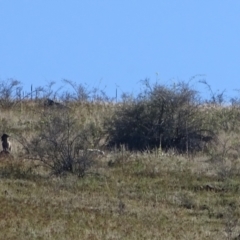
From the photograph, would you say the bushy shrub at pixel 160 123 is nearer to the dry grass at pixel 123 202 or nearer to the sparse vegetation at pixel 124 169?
the sparse vegetation at pixel 124 169

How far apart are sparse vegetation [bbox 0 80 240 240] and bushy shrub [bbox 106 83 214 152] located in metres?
0.03

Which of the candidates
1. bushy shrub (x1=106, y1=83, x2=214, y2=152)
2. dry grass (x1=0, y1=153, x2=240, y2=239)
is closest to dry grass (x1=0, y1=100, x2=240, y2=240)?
dry grass (x1=0, y1=153, x2=240, y2=239)

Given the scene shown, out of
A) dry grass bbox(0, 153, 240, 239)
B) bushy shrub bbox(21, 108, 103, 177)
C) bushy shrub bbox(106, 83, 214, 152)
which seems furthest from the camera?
bushy shrub bbox(106, 83, 214, 152)

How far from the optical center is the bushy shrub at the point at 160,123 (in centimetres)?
2664

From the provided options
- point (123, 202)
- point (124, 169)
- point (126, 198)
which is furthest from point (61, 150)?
point (123, 202)

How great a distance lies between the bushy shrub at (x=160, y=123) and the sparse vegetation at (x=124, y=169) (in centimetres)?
3

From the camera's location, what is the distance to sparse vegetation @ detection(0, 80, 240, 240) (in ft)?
50.2

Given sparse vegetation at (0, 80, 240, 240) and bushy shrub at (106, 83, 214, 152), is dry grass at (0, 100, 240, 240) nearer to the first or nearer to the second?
sparse vegetation at (0, 80, 240, 240)

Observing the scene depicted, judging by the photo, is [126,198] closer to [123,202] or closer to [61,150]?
[123,202]

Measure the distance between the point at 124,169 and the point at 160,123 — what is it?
4998 mm

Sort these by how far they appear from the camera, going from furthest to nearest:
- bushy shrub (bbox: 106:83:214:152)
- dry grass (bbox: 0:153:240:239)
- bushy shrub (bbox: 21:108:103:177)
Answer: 1. bushy shrub (bbox: 106:83:214:152)
2. bushy shrub (bbox: 21:108:103:177)
3. dry grass (bbox: 0:153:240:239)

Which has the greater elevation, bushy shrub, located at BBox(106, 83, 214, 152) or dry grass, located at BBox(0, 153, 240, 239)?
bushy shrub, located at BBox(106, 83, 214, 152)

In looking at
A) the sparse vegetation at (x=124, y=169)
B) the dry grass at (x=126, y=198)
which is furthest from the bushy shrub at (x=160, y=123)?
the dry grass at (x=126, y=198)

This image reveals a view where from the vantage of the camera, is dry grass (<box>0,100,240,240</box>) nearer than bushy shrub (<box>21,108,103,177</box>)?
Yes
